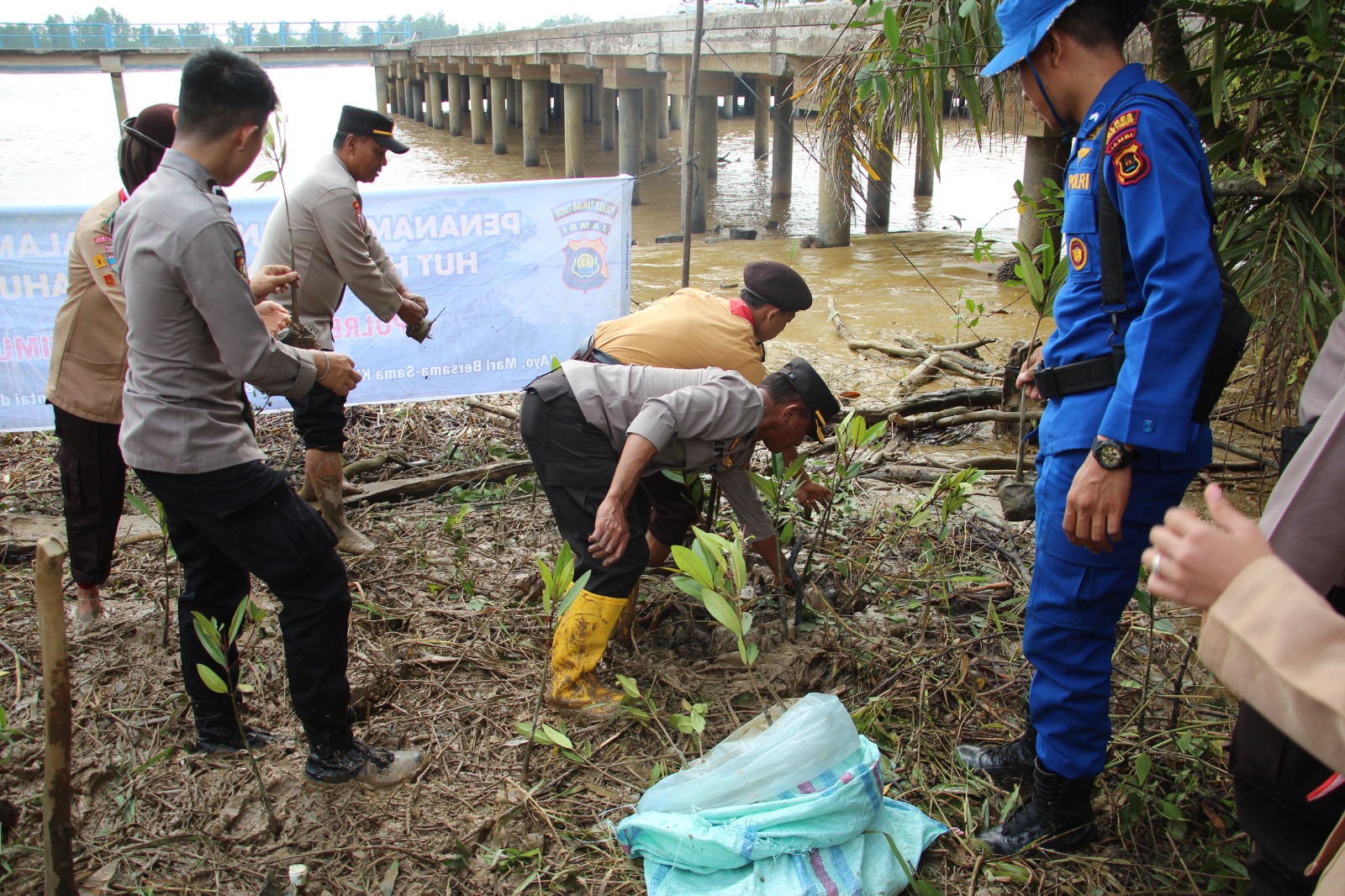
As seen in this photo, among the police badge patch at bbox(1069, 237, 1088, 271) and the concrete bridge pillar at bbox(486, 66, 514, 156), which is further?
the concrete bridge pillar at bbox(486, 66, 514, 156)

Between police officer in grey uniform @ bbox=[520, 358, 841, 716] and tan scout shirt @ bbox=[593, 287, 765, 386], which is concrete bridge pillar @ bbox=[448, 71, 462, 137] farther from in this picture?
police officer in grey uniform @ bbox=[520, 358, 841, 716]

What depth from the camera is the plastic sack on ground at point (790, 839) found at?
205cm

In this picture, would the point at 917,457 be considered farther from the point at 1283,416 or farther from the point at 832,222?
the point at 832,222

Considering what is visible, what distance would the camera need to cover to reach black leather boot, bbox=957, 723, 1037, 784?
2410 mm

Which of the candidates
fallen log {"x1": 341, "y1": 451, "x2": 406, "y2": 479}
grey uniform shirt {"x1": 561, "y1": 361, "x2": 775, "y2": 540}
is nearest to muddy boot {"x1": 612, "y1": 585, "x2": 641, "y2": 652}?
grey uniform shirt {"x1": 561, "y1": 361, "x2": 775, "y2": 540}

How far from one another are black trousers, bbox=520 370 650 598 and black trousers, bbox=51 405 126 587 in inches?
55.1

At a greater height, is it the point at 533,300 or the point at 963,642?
the point at 533,300

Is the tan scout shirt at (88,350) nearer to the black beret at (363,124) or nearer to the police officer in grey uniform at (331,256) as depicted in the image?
the police officer in grey uniform at (331,256)

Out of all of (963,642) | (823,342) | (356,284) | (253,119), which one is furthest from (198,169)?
(823,342)

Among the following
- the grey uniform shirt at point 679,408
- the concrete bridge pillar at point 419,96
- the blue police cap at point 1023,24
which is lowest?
the grey uniform shirt at point 679,408

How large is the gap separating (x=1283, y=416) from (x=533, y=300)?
3553 mm

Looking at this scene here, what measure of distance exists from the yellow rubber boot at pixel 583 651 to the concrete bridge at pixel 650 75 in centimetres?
226

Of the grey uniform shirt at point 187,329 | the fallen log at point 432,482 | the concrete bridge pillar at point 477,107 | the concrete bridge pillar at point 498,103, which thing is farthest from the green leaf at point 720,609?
the concrete bridge pillar at point 477,107

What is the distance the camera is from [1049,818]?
7.11 ft
